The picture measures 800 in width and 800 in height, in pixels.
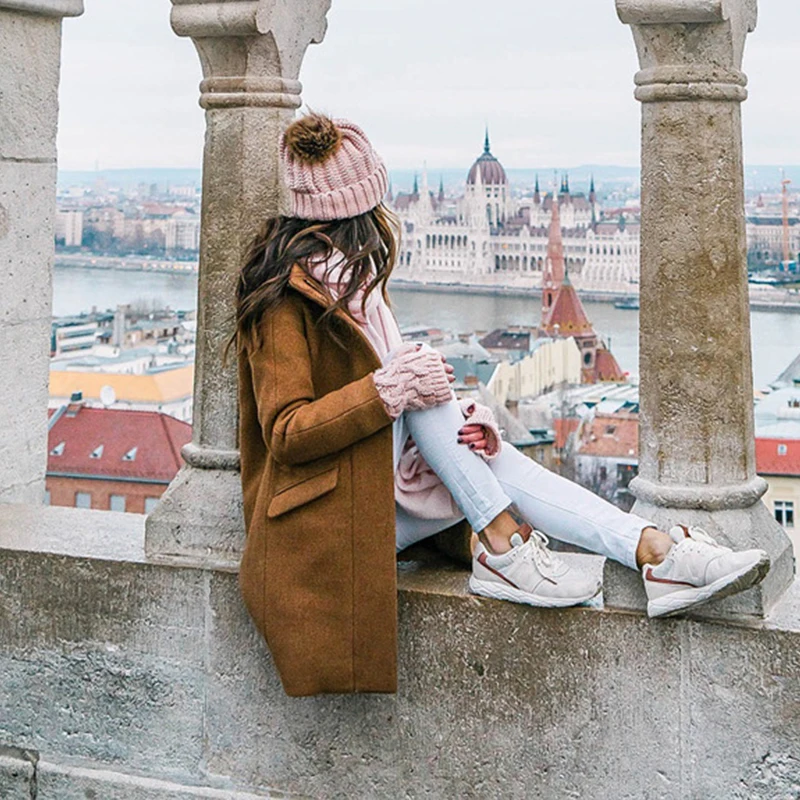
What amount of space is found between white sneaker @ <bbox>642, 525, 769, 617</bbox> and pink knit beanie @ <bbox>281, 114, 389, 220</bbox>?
0.75 m

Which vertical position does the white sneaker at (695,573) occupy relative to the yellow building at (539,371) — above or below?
below

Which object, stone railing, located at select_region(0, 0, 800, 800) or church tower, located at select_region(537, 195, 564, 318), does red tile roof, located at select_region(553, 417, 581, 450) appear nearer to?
church tower, located at select_region(537, 195, 564, 318)

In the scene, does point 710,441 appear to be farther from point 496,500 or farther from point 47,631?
point 47,631

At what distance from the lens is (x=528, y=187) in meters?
5.86

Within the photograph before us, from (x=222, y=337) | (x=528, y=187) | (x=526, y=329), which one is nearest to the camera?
(x=222, y=337)

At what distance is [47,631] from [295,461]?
770mm

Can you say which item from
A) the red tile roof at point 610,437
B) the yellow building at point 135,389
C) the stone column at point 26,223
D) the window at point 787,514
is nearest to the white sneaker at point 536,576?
the window at point 787,514

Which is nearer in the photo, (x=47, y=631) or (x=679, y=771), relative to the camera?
(x=679, y=771)

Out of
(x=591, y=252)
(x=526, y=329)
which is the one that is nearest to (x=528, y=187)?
(x=591, y=252)

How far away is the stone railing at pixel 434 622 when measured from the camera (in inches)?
91.2

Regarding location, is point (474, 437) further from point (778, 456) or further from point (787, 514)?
point (778, 456)

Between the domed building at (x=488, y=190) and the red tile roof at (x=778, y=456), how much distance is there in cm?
198

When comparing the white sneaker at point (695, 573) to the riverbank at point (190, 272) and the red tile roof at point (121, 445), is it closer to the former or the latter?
the riverbank at point (190, 272)

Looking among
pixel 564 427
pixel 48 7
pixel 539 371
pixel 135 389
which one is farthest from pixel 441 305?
pixel 48 7
